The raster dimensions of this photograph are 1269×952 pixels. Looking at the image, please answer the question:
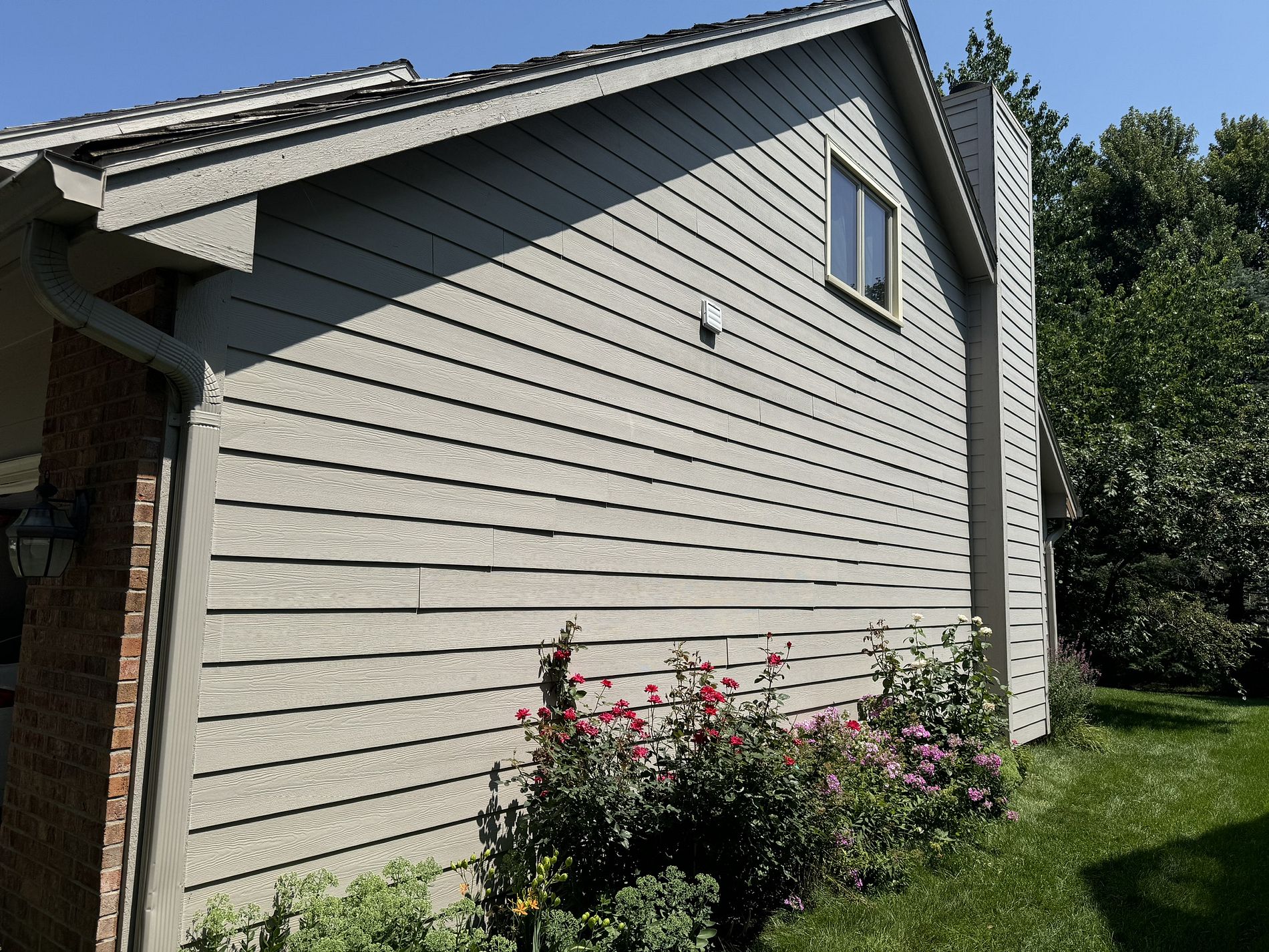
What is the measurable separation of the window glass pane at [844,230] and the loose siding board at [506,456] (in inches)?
12.2

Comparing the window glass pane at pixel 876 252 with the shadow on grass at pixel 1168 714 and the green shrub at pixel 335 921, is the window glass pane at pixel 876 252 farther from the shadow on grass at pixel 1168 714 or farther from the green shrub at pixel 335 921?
the shadow on grass at pixel 1168 714

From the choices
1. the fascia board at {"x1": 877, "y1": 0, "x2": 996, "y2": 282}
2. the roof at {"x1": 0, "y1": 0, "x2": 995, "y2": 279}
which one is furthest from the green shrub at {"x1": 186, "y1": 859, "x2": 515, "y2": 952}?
the fascia board at {"x1": 877, "y1": 0, "x2": 996, "y2": 282}

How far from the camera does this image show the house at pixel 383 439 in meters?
2.88

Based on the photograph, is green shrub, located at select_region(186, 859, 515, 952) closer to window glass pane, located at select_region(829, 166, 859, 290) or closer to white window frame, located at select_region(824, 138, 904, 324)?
white window frame, located at select_region(824, 138, 904, 324)

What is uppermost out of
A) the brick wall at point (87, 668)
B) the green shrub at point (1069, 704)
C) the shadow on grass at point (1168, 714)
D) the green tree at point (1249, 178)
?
the green tree at point (1249, 178)

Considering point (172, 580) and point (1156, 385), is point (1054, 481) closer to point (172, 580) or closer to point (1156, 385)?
point (1156, 385)

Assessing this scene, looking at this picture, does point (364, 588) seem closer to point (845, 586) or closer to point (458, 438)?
point (458, 438)

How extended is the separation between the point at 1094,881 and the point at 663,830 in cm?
328

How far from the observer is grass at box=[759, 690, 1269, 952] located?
15.3 feet

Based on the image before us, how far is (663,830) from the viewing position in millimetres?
A: 4262

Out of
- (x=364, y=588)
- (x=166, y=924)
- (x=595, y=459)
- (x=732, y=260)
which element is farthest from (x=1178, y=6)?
(x=166, y=924)

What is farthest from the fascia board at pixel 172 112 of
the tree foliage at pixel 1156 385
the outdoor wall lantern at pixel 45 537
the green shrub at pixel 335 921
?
the tree foliage at pixel 1156 385

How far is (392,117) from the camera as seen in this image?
136 inches

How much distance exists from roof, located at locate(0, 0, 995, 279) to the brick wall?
1.41ft
